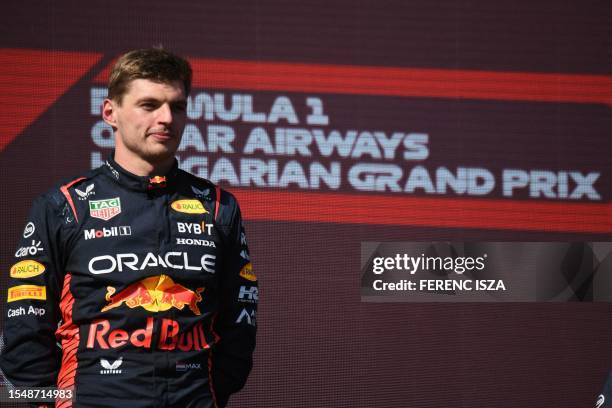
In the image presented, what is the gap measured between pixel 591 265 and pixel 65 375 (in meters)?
3.27

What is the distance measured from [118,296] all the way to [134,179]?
21cm

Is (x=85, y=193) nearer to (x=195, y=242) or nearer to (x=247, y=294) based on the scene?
(x=195, y=242)

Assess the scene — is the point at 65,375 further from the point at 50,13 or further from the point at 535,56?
the point at 535,56

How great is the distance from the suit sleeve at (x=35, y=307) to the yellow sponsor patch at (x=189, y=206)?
20 cm

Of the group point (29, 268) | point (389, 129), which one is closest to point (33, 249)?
point (29, 268)

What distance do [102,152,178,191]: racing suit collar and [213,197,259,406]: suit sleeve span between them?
155 mm

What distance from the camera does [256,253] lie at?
12.8 ft

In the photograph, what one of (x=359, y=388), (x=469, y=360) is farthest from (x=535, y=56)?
(x=359, y=388)

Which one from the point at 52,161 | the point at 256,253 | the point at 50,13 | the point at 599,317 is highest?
the point at 50,13

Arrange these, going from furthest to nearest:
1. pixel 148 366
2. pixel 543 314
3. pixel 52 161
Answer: pixel 543 314 < pixel 52 161 < pixel 148 366

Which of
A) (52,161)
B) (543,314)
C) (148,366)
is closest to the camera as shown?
(148,366)

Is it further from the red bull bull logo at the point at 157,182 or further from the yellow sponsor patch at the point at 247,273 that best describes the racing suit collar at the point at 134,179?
the yellow sponsor patch at the point at 247,273

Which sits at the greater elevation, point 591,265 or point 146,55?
point 146,55

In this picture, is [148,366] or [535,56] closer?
[148,366]
